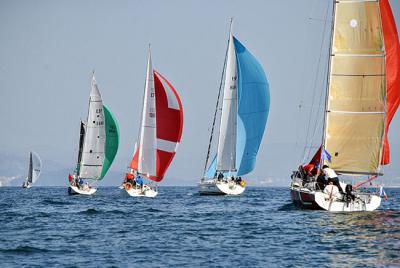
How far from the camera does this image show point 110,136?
68188mm

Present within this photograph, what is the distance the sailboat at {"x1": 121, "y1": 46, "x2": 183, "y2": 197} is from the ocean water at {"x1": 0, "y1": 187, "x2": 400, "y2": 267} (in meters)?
18.6

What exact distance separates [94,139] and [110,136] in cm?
229

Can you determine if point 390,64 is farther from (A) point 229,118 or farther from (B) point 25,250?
(A) point 229,118

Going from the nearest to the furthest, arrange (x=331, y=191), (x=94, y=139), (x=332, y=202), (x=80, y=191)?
1. (x=332, y=202)
2. (x=331, y=191)
3. (x=80, y=191)
4. (x=94, y=139)

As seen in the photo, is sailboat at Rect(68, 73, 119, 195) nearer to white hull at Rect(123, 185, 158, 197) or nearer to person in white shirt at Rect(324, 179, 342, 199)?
white hull at Rect(123, 185, 158, 197)

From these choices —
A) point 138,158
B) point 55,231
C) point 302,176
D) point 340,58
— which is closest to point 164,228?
point 55,231

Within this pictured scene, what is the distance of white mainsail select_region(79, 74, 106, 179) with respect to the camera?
2606 inches

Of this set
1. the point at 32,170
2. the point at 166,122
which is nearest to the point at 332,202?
the point at 166,122

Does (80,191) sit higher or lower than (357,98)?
lower

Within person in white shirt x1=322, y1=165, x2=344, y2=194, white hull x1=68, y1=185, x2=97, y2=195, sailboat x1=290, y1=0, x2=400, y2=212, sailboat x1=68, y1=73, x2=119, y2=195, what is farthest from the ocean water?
sailboat x1=68, y1=73, x2=119, y2=195

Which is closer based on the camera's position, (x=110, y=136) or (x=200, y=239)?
(x=200, y=239)

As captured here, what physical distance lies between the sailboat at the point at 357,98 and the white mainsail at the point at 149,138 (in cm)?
2129

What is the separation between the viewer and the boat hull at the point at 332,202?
116 ft

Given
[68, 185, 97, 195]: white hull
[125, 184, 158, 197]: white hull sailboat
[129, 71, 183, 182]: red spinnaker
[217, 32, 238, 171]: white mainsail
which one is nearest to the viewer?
[129, 71, 183, 182]: red spinnaker
